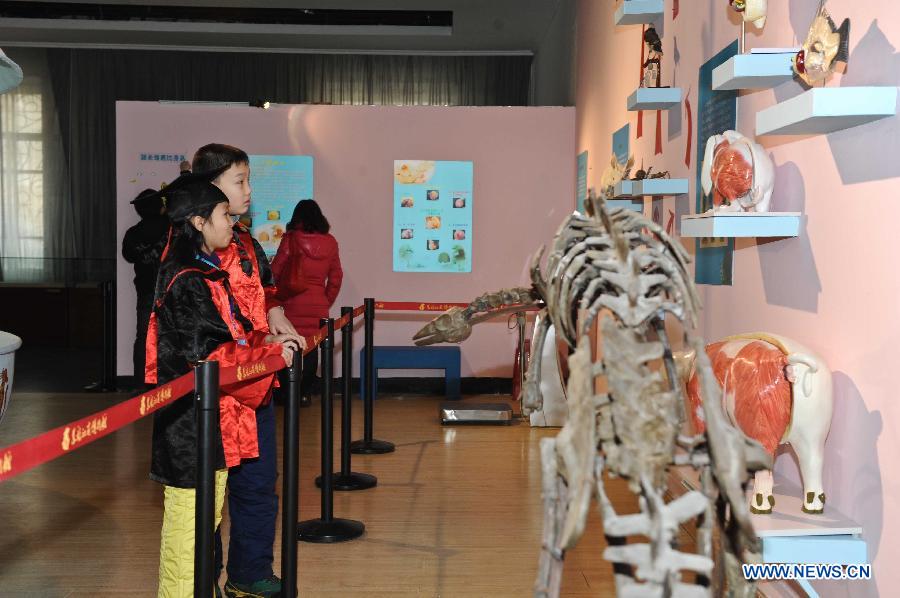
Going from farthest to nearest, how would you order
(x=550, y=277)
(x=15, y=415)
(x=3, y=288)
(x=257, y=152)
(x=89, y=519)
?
(x=3, y=288), (x=257, y=152), (x=15, y=415), (x=89, y=519), (x=550, y=277)

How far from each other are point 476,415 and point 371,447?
112 cm

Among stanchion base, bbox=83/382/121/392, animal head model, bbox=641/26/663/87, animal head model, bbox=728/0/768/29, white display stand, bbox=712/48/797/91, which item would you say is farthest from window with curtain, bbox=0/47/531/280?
white display stand, bbox=712/48/797/91

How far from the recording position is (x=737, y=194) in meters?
3.16

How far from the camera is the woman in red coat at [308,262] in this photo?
22.8 ft

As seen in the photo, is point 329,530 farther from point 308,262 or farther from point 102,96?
point 102,96

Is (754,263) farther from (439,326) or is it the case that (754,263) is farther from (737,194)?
(439,326)

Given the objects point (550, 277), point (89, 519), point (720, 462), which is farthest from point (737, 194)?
point (89, 519)

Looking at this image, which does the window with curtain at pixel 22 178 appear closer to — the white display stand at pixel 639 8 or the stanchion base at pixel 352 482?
the stanchion base at pixel 352 482

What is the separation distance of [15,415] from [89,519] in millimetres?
2961

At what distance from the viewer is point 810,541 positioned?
8.49 feet

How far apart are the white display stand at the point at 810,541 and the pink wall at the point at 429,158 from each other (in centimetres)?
538

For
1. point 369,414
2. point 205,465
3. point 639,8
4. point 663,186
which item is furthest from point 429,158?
point 205,465

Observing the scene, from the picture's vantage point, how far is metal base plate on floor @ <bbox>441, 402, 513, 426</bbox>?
264 inches

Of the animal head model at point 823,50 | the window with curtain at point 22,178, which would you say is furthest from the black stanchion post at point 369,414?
the window with curtain at point 22,178
